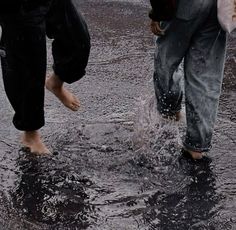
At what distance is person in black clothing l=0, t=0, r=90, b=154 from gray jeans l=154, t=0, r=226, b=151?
19.3 inches

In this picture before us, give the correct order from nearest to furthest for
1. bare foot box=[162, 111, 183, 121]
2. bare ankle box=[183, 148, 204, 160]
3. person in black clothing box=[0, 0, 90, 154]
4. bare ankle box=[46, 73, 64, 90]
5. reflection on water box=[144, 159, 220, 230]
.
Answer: reflection on water box=[144, 159, 220, 230], person in black clothing box=[0, 0, 90, 154], bare ankle box=[183, 148, 204, 160], bare ankle box=[46, 73, 64, 90], bare foot box=[162, 111, 183, 121]

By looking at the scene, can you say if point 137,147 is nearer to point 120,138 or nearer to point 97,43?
point 120,138

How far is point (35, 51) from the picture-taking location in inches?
127

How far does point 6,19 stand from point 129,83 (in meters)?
1.64

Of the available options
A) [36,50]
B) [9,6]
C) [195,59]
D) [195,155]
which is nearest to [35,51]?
[36,50]

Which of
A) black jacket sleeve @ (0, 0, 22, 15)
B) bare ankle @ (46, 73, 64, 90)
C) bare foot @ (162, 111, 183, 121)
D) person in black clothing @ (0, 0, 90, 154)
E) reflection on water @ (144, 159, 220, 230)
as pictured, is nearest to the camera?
reflection on water @ (144, 159, 220, 230)

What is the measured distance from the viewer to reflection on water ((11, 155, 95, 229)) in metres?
2.95

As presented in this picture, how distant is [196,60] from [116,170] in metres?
0.76

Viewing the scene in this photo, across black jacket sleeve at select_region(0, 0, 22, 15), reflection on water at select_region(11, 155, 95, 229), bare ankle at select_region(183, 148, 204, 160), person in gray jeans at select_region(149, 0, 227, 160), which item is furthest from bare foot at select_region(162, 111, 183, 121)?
black jacket sleeve at select_region(0, 0, 22, 15)

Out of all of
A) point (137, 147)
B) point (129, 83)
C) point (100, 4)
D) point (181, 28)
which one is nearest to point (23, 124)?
point (137, 147)

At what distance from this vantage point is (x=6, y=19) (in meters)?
3.14

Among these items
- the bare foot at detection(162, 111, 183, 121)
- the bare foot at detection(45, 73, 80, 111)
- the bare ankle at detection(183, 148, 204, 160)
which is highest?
the bare foot at detection(45, 73, 80, 111)

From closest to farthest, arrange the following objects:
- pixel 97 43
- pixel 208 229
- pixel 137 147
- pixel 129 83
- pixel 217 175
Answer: pixel 208 229 < pixel 217 175 < pixel 137 147 < pixel 129 83 < pixel 97 43

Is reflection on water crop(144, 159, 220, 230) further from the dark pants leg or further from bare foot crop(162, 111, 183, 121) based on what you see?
the dark pants leg
